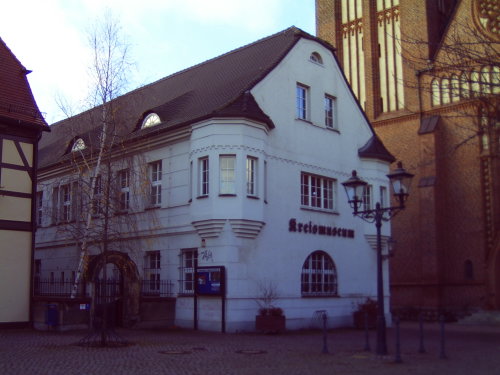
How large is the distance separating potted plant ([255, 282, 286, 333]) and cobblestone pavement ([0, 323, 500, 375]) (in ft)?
2.14

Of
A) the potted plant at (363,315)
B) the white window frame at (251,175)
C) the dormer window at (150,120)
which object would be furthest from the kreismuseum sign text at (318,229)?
the dormer window at (150,120)

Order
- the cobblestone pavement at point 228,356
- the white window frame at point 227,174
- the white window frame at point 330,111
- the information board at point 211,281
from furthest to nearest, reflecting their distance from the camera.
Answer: the white window frame at point 330,111, the white window frame at point 227,174, the information board at point 211,281, the cobblestone pavement at point 228,356

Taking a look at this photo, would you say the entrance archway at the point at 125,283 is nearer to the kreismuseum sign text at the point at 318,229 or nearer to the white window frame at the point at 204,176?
the white window frame at the point at 204,176

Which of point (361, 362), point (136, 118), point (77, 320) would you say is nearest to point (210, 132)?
point (136, 118)

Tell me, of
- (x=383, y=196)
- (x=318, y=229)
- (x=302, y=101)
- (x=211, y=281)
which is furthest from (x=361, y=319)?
(x=302, y=101)

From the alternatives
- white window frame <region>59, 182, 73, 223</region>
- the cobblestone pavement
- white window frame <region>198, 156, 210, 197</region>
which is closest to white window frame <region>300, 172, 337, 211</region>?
Answer: white window frame <region>198, 156, 210, 197</region>

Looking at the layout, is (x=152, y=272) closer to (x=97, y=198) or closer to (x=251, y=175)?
(x=97, y=198)

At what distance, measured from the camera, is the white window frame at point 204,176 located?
22303 mm

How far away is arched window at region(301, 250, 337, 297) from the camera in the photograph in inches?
961

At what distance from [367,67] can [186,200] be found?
60.6ft

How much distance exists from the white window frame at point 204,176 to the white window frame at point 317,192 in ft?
14.1

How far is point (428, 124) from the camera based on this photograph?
34438 mm

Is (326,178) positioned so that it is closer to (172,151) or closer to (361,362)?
(172,151)

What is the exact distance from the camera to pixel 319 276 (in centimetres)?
2503
